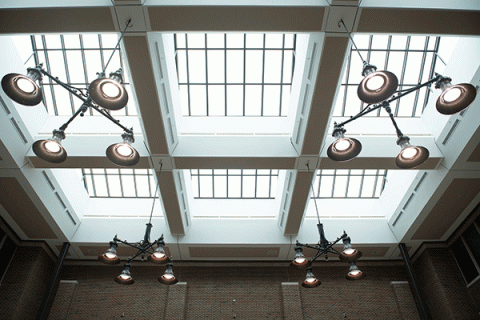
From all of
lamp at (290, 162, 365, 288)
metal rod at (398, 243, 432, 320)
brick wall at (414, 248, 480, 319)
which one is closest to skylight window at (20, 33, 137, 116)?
lamp at (290, 162, 365, 288)

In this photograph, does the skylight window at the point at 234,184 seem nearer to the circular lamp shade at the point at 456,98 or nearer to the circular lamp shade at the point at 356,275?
the circular lamp shade at the point at 356,275

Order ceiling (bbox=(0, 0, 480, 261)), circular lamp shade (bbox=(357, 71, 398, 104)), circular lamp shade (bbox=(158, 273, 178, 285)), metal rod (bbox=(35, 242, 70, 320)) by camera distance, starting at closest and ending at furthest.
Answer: circular lamp shade (bbox=(357, 71, 398, 104)), ceiling (bbox=(0, 0, 480, 261)), circular lamp shade (bbox=(158, 273, 178, 285)), metal rod (bbox=(35, 242, 70, 320))

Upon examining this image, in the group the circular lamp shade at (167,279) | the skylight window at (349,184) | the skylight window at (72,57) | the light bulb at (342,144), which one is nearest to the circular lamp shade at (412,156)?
the light bulb at (342,144)

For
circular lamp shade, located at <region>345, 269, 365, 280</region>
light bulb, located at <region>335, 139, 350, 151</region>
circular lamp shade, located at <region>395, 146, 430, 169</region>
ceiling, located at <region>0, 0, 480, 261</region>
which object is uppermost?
ceiling, located at <region>0, 0, 480, 261</region>

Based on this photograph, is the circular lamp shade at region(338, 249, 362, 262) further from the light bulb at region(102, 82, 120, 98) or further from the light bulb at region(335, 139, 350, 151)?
the light bulb at region(102, 82, 120, 98)

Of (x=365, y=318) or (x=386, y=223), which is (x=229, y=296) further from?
(x=386, y=223)

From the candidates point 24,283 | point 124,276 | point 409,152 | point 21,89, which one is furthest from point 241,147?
point 24,283

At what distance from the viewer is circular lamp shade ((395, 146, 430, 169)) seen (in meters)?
5.95

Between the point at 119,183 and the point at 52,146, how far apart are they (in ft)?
31.2

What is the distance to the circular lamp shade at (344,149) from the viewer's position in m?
6.15

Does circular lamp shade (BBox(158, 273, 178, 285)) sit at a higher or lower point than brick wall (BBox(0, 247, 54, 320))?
lower

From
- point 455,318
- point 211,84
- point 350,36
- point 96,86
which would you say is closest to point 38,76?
point 96,86

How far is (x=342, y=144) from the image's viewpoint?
623 cm

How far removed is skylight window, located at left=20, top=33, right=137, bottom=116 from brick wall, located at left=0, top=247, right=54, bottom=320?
7003mm
